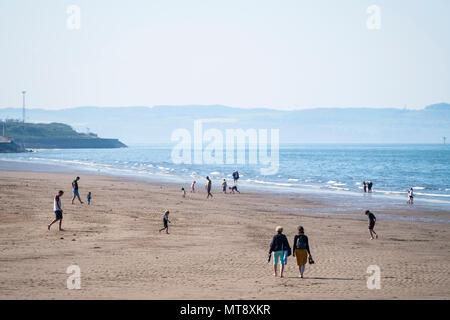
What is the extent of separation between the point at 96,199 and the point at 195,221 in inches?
388

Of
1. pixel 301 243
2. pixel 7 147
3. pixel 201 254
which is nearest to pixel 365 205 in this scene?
pixel 201 254

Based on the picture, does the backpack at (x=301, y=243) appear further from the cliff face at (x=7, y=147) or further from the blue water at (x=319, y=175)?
the cliff face at (x=7, y=147)

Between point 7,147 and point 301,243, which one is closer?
point 301,243

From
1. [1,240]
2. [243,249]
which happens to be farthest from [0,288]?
[243,249]

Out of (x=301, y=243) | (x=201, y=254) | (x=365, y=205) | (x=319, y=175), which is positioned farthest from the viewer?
(x=319, y=175)

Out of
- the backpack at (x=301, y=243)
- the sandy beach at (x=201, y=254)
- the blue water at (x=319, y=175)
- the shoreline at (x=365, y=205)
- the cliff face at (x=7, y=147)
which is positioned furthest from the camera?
the cliff face at (x=7, y=147)

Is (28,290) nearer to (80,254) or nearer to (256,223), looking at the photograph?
(80,254)

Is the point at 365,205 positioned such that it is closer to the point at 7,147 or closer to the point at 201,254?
the point at 201,254

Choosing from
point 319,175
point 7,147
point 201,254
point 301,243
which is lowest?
point 319,175

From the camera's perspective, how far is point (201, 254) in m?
17.2

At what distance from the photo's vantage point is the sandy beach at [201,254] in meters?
12.7

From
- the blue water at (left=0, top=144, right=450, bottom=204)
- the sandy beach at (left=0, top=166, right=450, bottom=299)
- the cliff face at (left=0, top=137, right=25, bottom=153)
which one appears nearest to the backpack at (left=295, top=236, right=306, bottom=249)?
the sandy beach at (left=0, top=166, right=450, bottom=299)

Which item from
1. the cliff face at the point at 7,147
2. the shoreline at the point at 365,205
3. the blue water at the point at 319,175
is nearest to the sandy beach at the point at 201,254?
the shoreline at the point at 365,205

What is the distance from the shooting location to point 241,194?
41000 millimetres
